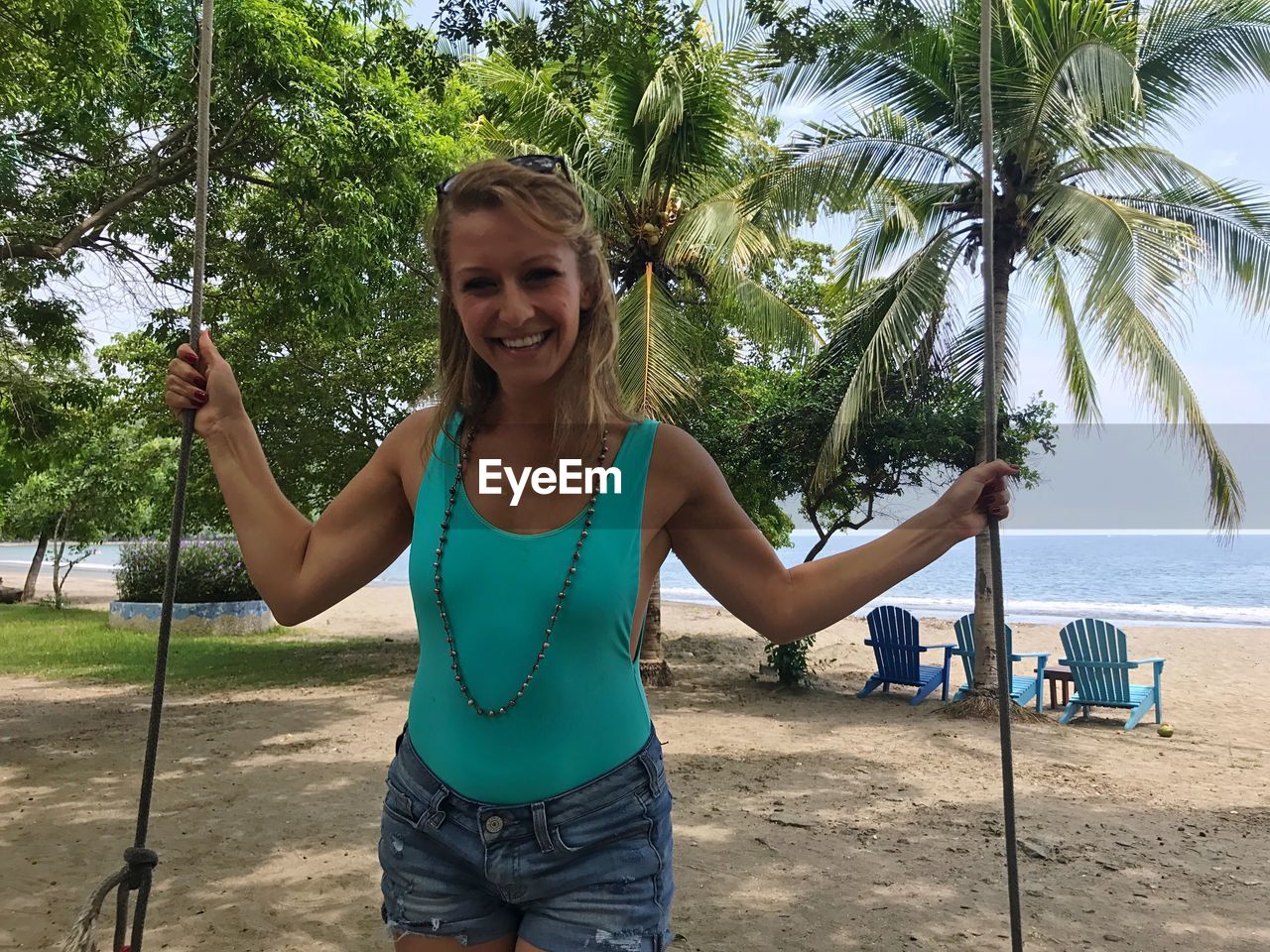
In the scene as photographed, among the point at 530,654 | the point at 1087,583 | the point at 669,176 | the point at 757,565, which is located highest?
the point at 669,176

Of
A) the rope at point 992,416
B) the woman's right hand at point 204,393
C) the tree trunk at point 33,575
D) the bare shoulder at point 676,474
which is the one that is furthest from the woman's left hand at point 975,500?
the tree trunk at point 33,575

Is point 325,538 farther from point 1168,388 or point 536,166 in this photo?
point 1168,388

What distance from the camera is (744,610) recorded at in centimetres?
129

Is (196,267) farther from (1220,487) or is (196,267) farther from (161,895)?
(1220,487)

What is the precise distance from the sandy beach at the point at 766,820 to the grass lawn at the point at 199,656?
2.85ft

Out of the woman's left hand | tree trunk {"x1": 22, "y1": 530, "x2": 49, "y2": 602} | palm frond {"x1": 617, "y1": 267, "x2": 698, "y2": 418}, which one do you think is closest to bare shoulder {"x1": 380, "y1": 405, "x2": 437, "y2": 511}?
the woman's left hand

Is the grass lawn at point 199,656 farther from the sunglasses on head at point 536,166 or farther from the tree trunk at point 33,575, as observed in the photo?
the sunglasses on head at point 536,166

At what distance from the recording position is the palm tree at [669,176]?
9.44m

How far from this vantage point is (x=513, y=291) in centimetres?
117

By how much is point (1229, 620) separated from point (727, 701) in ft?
81.2

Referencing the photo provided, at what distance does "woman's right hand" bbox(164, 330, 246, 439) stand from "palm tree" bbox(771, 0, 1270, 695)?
812cm

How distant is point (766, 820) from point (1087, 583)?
49933mm

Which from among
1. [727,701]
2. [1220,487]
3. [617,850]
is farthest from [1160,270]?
[617,850]

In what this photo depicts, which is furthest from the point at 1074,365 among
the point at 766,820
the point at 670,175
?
the point at 766,820
